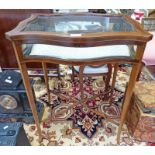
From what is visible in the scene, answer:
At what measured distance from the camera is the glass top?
→ 0.97m

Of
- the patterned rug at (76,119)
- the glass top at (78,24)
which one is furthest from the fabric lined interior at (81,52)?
the patterned rug at (76,119)

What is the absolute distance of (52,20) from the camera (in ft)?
3.84

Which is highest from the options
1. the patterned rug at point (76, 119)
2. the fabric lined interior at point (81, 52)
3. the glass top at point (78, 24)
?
the glass top at point (78, 24)

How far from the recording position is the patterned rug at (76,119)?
4.61ft

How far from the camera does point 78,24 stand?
1.10 m

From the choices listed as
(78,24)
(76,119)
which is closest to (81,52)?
(78,24)

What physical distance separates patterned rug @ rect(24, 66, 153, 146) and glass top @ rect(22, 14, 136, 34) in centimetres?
74

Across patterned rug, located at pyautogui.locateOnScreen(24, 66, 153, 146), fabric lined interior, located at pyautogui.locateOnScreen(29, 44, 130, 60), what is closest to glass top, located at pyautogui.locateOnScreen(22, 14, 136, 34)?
fabric lined interior, located at pyautogui.locateOnScreen(29, 44, 130, 60)

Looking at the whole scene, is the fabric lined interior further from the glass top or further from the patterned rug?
the patterned rug

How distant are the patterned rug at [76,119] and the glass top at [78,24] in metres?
0.74

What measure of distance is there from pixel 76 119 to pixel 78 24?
33.4 inches

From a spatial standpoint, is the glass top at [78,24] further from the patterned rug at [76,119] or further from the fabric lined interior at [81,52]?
the patterned rug at [76,119]

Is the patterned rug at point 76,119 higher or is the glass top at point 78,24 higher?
the glass top at point 78,24
